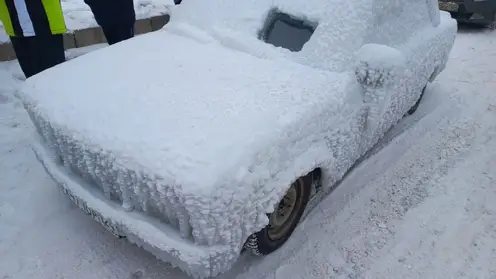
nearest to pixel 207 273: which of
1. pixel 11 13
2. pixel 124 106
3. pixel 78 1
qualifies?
pixel 124 106

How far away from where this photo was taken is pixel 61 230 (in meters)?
2.77

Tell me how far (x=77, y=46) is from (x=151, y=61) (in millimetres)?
2917

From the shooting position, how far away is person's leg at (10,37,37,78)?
3533mm

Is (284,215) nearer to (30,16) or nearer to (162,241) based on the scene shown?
(162,241)

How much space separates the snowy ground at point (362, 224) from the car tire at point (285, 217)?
0.11 metres

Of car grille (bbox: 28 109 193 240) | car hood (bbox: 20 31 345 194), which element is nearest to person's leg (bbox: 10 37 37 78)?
car hood (bbox: 20 31 345 194)

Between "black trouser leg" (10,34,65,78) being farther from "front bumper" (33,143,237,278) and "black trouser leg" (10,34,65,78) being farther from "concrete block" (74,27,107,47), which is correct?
"front bumper" (33,143,237,278)

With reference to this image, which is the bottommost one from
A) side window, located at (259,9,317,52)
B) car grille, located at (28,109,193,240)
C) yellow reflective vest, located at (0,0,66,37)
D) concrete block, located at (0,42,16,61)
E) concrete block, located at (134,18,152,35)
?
concrete block, located at (0,42,16,61)

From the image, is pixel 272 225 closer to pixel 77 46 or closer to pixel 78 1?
pixel 77 46

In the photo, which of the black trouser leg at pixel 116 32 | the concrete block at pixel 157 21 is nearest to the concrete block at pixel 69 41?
the black trouser leg at pixel 116 32

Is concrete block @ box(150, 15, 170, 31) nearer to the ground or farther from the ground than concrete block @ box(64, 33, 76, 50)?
farther from the ground

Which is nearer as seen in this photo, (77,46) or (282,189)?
(282,189)

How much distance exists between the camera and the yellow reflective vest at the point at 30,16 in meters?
3.35

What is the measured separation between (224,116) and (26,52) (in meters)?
Answer: 2.39
